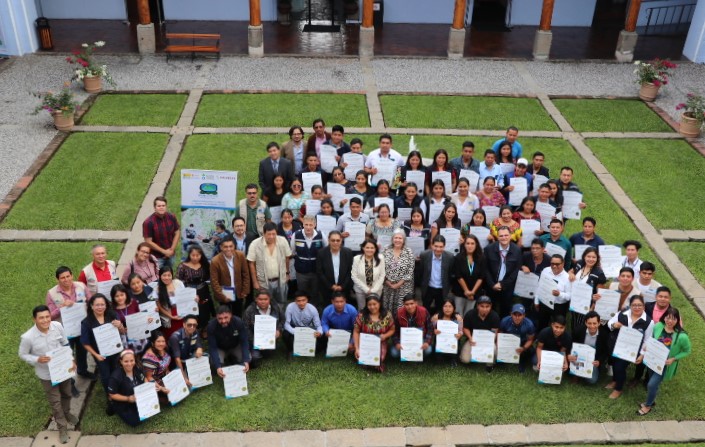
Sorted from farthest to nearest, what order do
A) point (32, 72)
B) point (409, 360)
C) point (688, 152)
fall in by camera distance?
point (32, 72)
point (688, 152)
point (409, 360)

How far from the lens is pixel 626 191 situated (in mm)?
14266

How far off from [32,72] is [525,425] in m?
17.0

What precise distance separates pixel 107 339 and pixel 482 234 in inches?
207

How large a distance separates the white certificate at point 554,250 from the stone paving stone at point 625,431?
7.88 feet

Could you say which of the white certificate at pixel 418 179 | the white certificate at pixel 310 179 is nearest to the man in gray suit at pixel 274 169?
the white certificate at pixel 310 179

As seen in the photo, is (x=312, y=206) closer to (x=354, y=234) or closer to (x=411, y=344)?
(x=354, y=234)

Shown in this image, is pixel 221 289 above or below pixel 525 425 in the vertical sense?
above

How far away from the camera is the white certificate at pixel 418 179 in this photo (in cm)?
1141

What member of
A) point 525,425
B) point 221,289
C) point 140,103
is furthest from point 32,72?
point 525,425

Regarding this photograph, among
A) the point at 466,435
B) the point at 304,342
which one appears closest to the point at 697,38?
the point at 466,435

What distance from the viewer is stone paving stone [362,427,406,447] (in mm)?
8281

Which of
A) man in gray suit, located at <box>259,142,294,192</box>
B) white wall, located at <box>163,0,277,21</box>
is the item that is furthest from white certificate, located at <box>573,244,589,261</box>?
white wall, located at <box>163,0,277,21</box>

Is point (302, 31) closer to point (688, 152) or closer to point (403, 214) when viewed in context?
point (688, 152)

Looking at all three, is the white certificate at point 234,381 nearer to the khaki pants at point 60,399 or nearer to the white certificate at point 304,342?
the white certificate at point 304,342
